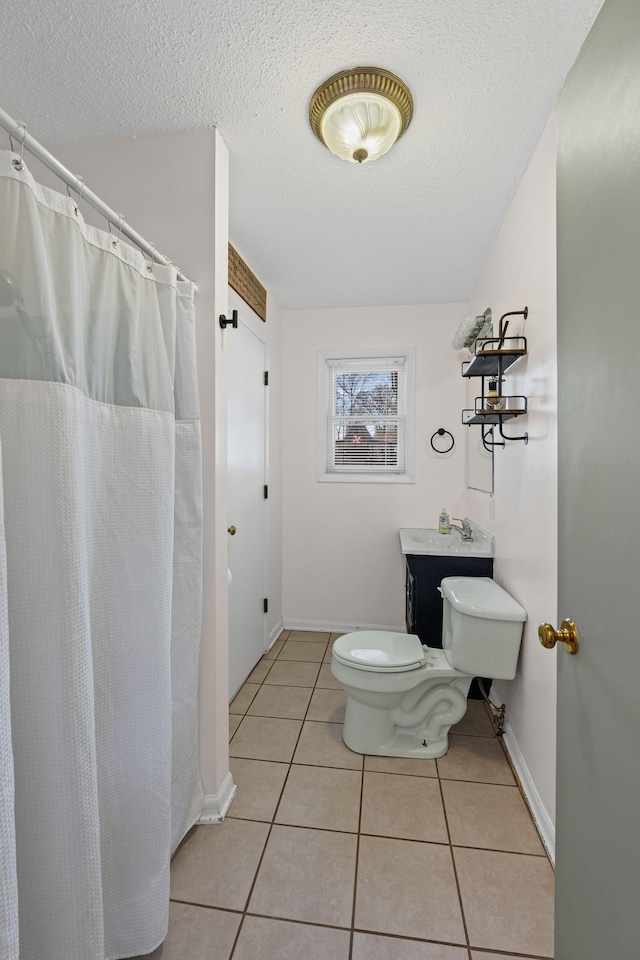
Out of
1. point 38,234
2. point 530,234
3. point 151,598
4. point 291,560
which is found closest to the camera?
point 38,234

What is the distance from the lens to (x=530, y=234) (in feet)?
5.98

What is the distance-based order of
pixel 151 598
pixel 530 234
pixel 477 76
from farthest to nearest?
pixel 530 234
pixel 477 76
pixel 151 598

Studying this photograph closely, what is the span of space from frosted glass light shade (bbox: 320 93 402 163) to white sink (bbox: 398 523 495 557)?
1.88m

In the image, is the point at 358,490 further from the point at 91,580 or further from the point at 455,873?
the point at 91,580

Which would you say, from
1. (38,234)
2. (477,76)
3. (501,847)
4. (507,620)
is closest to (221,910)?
(501,847)

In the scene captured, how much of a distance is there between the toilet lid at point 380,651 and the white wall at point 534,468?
0.46 metres

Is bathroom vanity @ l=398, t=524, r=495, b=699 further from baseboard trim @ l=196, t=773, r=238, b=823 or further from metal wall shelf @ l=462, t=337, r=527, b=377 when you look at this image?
baseboard trim @ l=196, t=773, r=238, b=823

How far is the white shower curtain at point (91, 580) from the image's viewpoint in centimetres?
91

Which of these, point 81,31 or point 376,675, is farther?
point 376,675

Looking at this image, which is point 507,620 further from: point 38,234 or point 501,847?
point 38,234

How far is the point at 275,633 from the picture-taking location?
3.39 metres

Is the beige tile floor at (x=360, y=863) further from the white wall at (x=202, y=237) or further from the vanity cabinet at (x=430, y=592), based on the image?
the vanity cabinet at (x=430, y=592)

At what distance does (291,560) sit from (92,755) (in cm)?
266

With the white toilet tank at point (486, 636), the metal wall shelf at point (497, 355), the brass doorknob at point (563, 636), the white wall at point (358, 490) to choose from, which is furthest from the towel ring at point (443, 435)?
the brass doorknob at point (563, 636)
